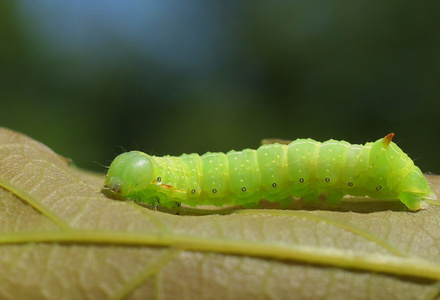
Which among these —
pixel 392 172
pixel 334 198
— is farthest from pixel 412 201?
pixel 334 198

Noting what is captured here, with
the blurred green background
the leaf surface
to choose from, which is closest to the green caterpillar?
the leaf surface

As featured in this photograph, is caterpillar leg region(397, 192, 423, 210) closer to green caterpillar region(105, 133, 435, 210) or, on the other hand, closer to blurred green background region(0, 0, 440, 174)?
green caterpillar region(105, 133, 435, 210)

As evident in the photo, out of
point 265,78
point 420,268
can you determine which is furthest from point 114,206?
point 265,78

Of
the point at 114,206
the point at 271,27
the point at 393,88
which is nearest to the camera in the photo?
the point at 114,206

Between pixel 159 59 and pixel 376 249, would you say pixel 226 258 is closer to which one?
pixel 376 249

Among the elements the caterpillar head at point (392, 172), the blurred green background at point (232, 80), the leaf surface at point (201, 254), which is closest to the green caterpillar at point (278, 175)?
the caterpillar head at point (392, 172)

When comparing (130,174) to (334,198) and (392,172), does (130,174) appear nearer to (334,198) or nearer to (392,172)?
(334,198)

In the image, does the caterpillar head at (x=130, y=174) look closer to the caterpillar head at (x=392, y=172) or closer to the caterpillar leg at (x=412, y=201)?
the caterpillar head at (x=392, y=172)
